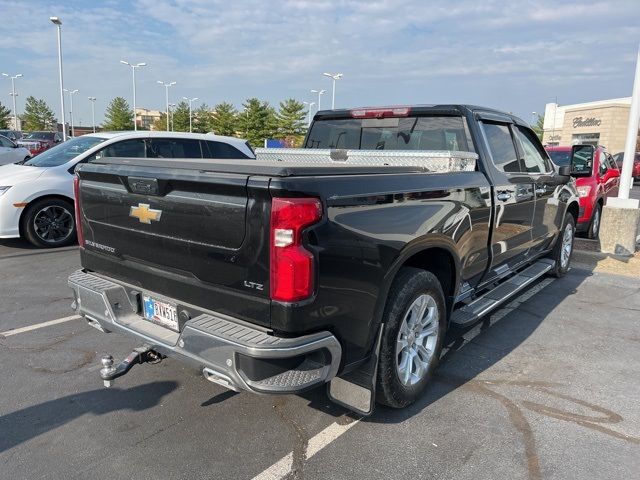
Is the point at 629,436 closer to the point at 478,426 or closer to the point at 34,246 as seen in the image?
the point at 478,426

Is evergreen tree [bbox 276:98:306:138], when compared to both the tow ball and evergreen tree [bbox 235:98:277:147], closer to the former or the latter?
evergreen tree [bbox 235:98:277:147]

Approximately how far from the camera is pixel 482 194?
12.6 feet

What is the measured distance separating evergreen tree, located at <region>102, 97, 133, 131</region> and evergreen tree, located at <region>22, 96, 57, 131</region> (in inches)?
388

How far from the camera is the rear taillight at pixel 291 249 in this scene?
232 cm

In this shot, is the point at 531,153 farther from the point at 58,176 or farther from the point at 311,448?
the point at 58,176

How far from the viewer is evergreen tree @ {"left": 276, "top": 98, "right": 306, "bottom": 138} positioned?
54.4 meters

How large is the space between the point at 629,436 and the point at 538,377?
2.63 feet

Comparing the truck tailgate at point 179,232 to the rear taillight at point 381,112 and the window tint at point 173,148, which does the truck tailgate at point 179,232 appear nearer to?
the rear taillight at point 381,112

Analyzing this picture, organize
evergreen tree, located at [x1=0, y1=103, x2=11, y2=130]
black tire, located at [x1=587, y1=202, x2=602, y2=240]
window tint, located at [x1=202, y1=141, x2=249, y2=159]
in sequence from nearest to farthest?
window tint, located at [x1=202, y1=141, x2=249, y2=159] < black tire, located at [x1=587, y1=202, x2=602, y2=240] < evergreen tree, located at [x1=0, y1=103, x2=11, y2=130]

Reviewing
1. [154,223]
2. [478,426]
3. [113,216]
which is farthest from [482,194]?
[113,216]

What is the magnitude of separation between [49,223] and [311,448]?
252 inches

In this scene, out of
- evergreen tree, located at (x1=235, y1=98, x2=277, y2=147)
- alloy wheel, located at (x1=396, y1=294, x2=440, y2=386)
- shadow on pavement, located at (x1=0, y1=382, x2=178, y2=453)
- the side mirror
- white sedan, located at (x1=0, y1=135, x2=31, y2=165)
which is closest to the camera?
shadow on pavement, located at (x1=0, y1=382, x2=178, y2=453)

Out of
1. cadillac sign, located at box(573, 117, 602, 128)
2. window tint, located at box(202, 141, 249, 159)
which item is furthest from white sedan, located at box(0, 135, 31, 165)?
cadillac sign, located at box(573, 117, 602, 128)

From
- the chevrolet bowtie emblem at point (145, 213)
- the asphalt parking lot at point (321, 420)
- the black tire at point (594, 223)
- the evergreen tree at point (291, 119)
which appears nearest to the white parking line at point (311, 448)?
the asphalt parking lot at point (321, 420)
